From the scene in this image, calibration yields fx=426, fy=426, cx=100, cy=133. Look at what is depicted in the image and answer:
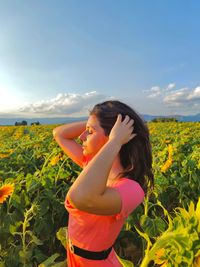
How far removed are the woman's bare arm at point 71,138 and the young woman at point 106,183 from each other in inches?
16.6

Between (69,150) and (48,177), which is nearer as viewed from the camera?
(69,150)

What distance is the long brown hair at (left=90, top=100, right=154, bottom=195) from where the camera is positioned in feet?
6.21

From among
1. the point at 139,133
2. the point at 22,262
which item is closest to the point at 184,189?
the point at 22,262

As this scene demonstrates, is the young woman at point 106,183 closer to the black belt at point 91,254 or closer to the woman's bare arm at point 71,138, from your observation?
the black belt at point 91,254

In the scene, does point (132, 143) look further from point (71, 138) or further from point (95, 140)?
point (71, 138)

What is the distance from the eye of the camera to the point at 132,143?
1.91 metres

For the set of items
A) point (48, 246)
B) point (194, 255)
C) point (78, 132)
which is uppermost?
point (78, 132)

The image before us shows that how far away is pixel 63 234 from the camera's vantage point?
2.21 m

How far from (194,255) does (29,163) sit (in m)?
4.91

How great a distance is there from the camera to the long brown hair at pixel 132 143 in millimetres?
1893

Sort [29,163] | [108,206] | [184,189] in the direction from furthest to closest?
[29,163]
[184,189]
[108,206]

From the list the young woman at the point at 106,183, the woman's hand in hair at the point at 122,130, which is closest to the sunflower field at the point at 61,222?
the young woman at the point at 106,183

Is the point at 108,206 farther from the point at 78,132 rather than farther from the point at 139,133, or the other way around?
the point at 78,132

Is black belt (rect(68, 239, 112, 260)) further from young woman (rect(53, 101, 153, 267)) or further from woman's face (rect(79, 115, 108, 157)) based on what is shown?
woman's face (rect(79, 115, 108, 157))
